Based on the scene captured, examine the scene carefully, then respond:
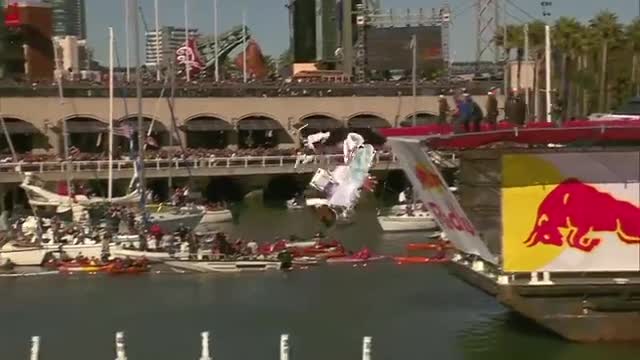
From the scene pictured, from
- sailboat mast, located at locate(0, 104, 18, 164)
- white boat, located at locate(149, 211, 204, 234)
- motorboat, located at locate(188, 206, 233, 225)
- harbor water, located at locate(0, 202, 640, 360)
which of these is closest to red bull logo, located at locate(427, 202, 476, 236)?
harbor water, located at locate(0, 202, 640, 360)

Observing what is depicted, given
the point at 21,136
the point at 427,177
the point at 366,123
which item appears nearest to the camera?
the point at 427,177

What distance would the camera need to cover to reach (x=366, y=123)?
99812 millimetres

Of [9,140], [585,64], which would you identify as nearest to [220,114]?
[9,140]

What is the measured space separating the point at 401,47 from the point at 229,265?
7178 cm

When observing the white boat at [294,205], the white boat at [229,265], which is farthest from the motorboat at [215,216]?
the white boat at [229,265]

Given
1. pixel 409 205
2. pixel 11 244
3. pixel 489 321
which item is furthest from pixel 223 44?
pixel 489 321

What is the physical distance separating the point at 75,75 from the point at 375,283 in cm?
7357

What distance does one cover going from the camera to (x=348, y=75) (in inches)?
4648

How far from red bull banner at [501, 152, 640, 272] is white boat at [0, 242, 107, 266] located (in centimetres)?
2365

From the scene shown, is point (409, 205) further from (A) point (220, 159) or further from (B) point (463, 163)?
(B) point (463, 163)

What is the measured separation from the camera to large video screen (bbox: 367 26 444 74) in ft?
372

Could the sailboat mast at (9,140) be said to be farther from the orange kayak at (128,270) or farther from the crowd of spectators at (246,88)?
the orange kayak at (128,270)

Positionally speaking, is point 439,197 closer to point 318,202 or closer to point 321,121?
point 318,202

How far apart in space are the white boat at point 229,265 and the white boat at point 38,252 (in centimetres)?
461
